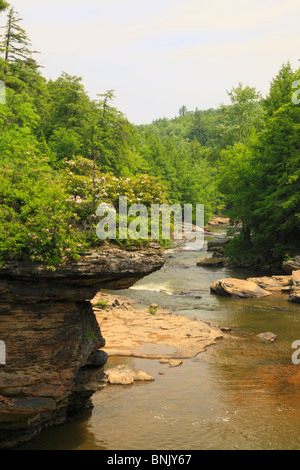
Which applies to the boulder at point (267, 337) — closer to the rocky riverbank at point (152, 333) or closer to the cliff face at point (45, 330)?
the rocky riverbank at point (152, 333)

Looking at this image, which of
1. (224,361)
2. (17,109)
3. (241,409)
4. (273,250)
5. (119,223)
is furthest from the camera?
(273,250)

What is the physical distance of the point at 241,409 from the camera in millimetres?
11969

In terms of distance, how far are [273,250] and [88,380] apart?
27.3 meters

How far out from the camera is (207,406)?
39.8ft

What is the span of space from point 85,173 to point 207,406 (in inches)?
369

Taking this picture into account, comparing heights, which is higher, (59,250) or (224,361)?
(59,250)

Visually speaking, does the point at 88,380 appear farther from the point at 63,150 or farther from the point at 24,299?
the point at 63,150

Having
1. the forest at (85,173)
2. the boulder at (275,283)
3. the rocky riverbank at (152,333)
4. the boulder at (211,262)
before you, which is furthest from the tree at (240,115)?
the rocky riverbank at (152,333)

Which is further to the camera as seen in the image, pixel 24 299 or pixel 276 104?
pixel 276 104

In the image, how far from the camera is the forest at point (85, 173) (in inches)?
390

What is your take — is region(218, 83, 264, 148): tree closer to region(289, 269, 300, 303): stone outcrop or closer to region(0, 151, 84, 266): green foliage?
region(289, 269, 300, 303): stone outcrop

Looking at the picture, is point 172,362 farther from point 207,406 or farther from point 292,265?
point 292,265

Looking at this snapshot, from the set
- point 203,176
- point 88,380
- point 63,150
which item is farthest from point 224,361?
point 203,176

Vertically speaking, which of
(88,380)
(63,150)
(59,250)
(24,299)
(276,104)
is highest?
(276,104)
